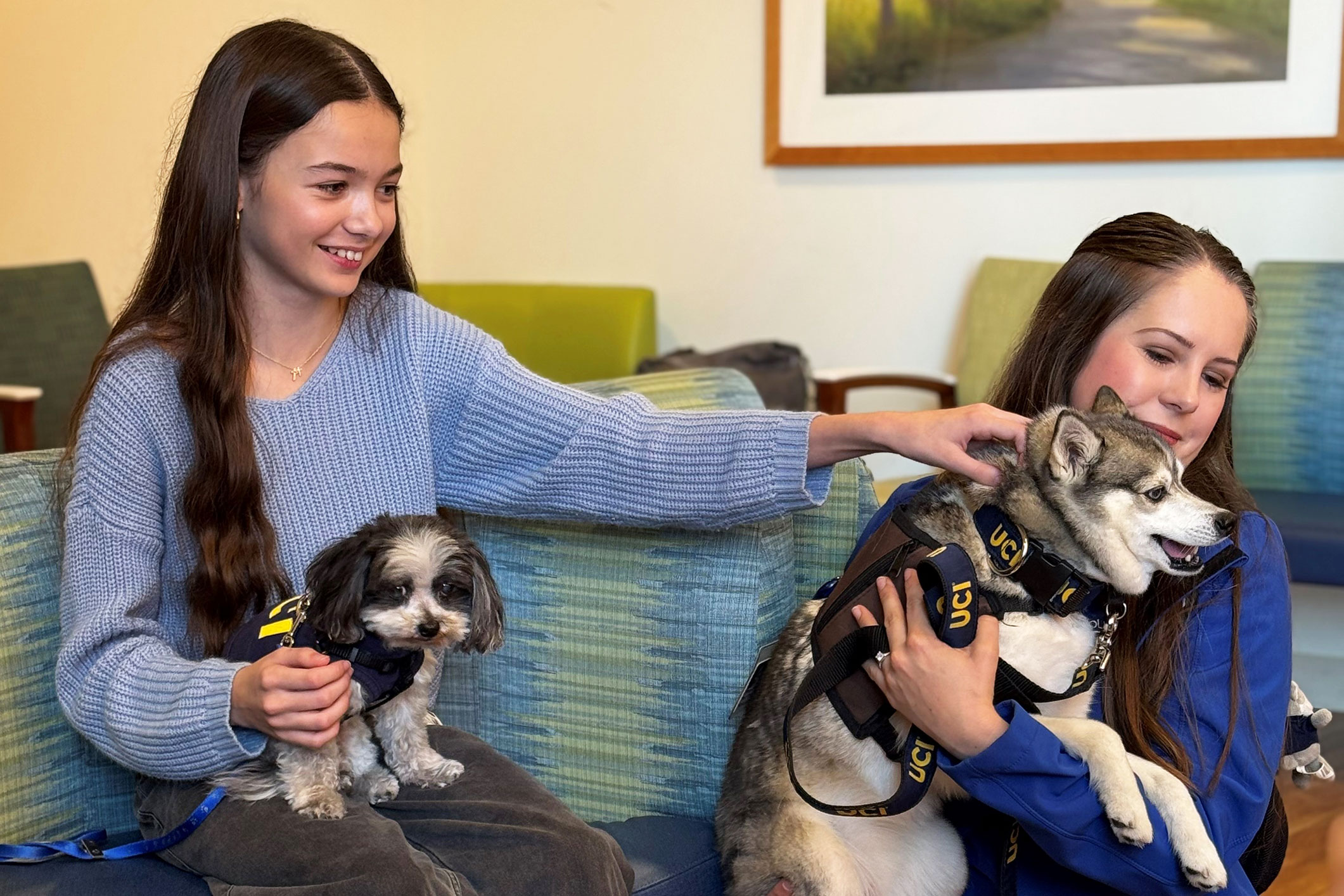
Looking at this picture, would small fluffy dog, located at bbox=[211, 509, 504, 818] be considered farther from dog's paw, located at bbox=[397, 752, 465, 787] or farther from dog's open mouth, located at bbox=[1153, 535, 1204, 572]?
dog's open mouth, located at bbox=[1153, 535, 1204, 572]

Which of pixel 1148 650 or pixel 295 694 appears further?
pixel 1148 650

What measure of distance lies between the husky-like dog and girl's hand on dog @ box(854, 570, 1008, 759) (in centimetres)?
12

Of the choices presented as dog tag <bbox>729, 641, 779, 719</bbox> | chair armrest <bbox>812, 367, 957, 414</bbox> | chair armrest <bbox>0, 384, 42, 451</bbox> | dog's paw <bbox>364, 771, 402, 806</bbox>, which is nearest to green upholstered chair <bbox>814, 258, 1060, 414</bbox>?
chair armrest <bbox>812, 367, 957, 414</bbox>

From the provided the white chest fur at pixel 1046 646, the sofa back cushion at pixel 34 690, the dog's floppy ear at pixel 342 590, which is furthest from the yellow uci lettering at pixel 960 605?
the sofa back cushion at pixel 34 690

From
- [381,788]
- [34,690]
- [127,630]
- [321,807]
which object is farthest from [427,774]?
[34,690]

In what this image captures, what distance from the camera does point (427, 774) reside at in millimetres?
1628

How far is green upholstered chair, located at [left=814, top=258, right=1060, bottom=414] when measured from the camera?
13.3 ft

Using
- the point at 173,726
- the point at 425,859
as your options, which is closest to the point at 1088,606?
the point at 425,859

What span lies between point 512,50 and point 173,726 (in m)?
4.16

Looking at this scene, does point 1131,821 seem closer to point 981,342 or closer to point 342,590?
point 342,590

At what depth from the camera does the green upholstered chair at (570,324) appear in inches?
191

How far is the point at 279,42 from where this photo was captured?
65.7 inches

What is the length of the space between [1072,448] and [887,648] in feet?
1.02

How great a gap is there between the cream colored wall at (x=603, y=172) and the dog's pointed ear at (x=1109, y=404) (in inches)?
110
